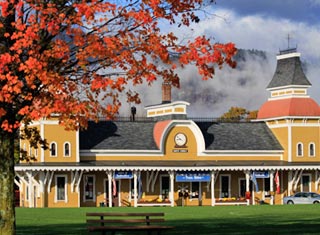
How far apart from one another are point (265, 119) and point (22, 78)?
6340 cm

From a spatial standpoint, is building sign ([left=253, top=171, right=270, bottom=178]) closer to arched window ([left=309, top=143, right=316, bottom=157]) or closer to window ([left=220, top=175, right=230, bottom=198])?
window ([left=220, top=175, right=230, bottom=198])

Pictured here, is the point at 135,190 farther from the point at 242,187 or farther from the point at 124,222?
the point at 124,222

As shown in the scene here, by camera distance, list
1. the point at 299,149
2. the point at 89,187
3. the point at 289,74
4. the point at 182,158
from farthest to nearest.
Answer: the point at 289,74 → the point at 299,149 → the point at 182,158 → the point at 89,187

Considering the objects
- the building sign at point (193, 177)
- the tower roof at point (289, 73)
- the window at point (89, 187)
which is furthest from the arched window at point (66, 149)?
the tower roof at point (289, 73)

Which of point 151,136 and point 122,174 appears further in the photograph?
point 151,136

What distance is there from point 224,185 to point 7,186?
183 feet

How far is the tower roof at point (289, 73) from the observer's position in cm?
7788

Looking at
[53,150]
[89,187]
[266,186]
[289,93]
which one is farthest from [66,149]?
[289,93]

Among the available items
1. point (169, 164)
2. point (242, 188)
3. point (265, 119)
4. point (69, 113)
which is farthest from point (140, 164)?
point (69, 113)

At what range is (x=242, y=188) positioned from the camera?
74250 millimetres

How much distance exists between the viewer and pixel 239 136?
77.1 m

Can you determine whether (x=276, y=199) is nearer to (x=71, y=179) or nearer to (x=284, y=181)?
(x=284, y=181)

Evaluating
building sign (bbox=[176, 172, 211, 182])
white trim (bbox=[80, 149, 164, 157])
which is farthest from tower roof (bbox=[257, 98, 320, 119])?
white trim (bbox=[80, 149, 164, 157])

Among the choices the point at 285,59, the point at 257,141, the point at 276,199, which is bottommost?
the point at 276,199
